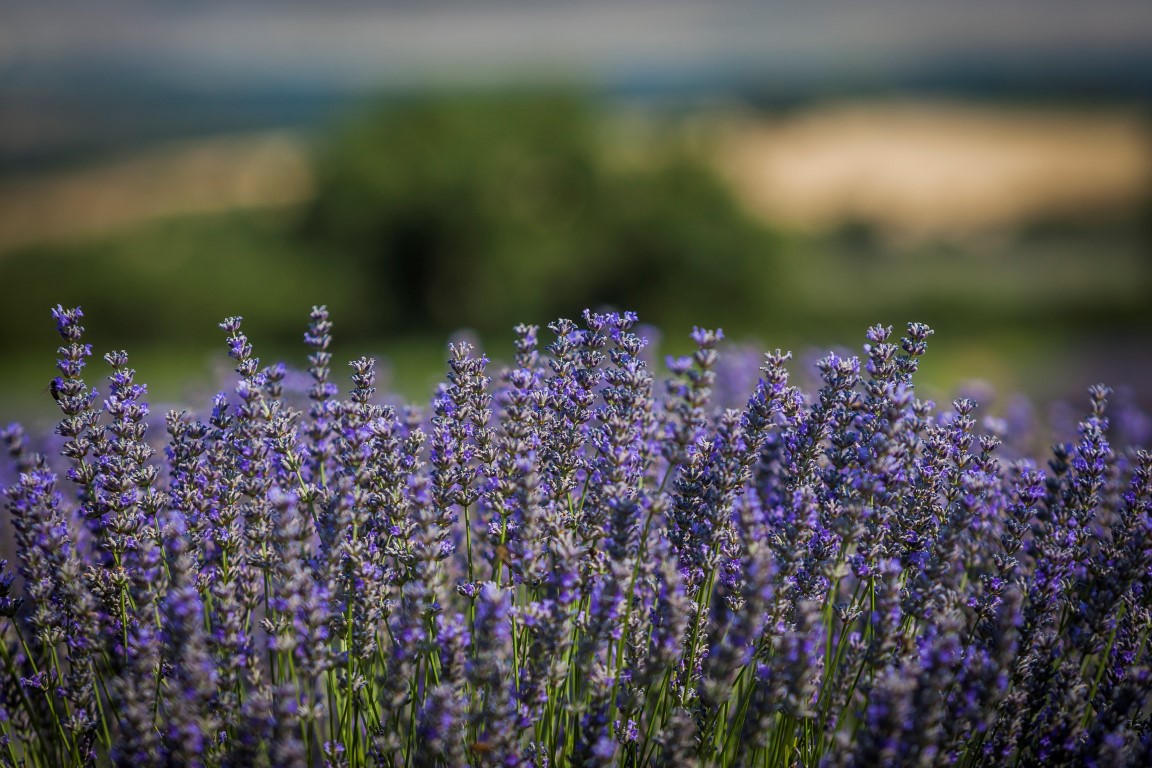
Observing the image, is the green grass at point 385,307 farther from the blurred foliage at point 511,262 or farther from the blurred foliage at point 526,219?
the blurred foliage at point 526,219

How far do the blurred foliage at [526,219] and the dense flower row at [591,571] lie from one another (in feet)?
42.1

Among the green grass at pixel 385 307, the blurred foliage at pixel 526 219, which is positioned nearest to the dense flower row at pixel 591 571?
the green grass at pixel 385 307

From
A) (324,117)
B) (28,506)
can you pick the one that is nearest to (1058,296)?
(324,117)

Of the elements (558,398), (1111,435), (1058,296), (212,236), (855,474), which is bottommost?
(855,474)

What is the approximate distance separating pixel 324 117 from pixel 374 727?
16.4 meters

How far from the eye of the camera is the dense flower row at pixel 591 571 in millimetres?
1771

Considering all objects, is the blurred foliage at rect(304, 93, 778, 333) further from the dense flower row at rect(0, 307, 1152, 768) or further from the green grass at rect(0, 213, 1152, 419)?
the dense flower row at rect(0, 307, 1152, 768)

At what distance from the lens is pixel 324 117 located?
55.7 ft

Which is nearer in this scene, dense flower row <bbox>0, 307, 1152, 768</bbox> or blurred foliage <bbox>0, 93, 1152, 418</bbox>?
dense flower row <bbox>0, 307, 1152, 768</bbox>

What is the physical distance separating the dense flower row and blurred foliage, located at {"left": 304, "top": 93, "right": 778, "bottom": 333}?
12828 millimetres

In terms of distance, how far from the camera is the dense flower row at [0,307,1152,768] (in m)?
1.77

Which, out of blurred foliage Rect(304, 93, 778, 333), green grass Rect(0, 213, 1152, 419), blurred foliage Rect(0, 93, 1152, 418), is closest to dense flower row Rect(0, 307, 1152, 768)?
green grass Rect(0, 213, 1152, 419)

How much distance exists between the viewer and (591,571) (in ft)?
6.60

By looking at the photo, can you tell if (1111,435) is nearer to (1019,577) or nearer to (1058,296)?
(1019,577)
